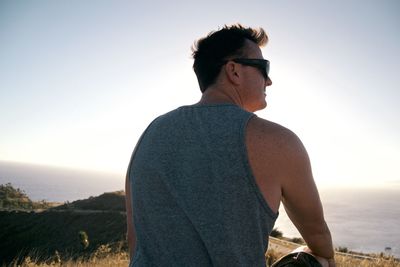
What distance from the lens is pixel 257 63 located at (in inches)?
85.9

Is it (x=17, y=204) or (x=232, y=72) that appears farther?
(x=17, y=204)

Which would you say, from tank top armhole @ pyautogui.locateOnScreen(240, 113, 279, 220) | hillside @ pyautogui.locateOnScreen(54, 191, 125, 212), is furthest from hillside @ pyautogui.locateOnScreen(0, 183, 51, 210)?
tank top armhole @ pyautogui.locateOnScreen(240, 113, 279, 220)

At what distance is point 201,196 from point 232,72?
0.82 metres

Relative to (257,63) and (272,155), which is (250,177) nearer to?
(272,155)

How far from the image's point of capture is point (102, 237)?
34438 mm

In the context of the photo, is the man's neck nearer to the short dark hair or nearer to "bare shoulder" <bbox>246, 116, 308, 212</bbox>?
the short dark hair

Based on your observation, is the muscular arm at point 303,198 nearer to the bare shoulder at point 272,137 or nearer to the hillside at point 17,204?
the bare shoulder at point 272,137

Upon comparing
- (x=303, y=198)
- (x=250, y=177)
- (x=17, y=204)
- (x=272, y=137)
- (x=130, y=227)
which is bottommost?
(x=17, y=204)

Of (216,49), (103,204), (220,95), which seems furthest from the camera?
(103,204)

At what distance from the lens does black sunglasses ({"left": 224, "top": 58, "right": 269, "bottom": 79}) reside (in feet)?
6.93

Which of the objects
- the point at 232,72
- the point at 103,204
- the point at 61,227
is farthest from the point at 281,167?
the point at 103,204

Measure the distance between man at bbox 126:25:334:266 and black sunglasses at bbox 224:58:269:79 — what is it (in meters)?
0.49

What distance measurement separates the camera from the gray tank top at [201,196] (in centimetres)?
156

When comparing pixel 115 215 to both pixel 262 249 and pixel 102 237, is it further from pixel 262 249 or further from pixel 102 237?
pixel 262 249
